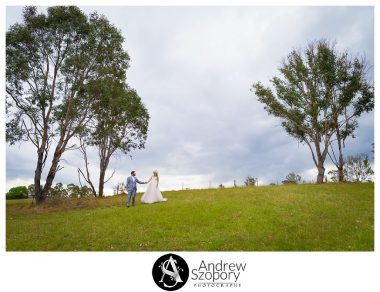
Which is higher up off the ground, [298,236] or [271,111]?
[271,111]

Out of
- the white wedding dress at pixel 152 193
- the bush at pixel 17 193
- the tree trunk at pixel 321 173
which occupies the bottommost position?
the bush at pixel 17 193

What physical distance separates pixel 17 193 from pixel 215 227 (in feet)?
185

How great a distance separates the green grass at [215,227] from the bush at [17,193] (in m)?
35.3

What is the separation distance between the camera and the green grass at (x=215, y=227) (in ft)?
53.1

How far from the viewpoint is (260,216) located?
71.3 feet

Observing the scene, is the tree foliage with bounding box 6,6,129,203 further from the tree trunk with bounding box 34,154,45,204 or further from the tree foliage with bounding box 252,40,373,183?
the tree foliage with bounding box 252,40,373,183

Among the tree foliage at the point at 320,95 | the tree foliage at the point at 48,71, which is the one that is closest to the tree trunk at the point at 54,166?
the tree foliage at the point at 48,71

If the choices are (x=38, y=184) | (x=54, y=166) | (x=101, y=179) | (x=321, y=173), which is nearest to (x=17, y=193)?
(x=101, y=179)

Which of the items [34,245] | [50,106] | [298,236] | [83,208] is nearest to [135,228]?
[34,245]

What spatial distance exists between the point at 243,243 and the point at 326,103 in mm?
34288

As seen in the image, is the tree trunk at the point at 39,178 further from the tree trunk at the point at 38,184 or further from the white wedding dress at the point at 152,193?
the white wedding dress at the point at 152,193

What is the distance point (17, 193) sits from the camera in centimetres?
6256

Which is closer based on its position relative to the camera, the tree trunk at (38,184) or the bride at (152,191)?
the bride at (152,191)
